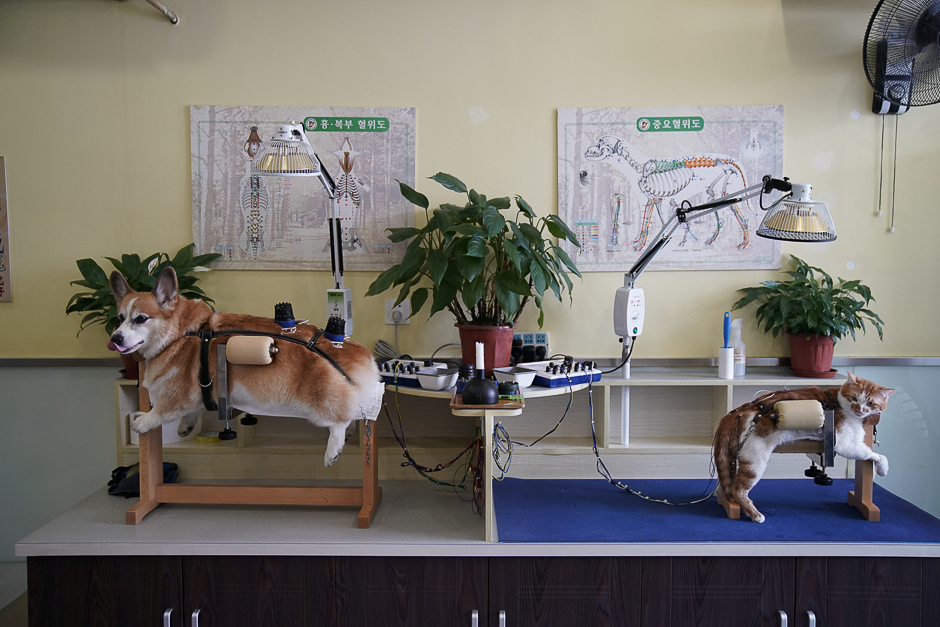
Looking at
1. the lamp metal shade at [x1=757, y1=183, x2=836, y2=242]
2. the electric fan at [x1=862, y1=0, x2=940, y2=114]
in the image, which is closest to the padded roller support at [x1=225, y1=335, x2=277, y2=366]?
the lamp metal shade at [x1=757, y1=183, x2=836, y2=242]

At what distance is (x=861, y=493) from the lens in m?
1.85

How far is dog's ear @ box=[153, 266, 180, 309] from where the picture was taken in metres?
1.68

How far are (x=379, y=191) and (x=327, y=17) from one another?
A: 71 centimetres

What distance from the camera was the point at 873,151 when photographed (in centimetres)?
227

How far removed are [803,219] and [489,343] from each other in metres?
1.05

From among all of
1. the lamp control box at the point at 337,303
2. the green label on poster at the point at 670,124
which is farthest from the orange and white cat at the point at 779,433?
the lamp control box at the point at 337,303

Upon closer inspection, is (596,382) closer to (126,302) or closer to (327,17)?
(126,302)

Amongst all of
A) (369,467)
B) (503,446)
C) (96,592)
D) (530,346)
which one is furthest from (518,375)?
Result: (96,592)

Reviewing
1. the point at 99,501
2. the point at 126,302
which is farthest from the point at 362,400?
the point at 99,501

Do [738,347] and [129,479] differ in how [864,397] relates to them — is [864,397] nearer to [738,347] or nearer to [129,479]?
[738,347]

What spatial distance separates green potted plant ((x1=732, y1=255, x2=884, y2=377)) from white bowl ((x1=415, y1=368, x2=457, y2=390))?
3.95 feet

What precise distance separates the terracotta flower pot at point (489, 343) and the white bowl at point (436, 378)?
0.12 meters

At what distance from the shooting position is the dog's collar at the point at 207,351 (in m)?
1.71

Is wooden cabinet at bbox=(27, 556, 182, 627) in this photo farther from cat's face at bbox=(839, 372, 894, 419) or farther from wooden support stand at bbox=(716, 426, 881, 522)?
cat's face at bbox=(839, 372, 894, 419)
